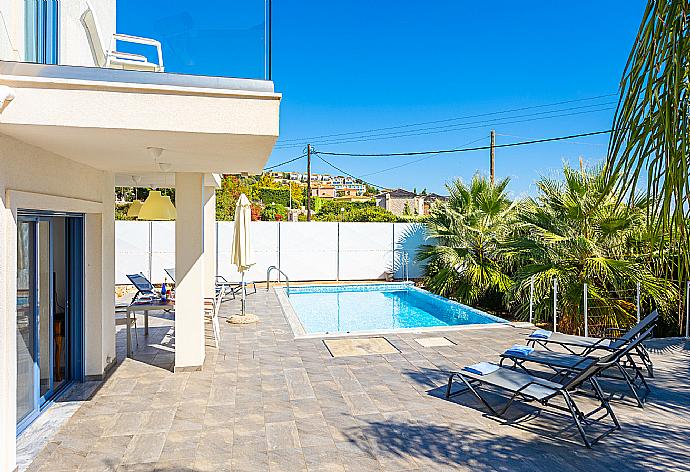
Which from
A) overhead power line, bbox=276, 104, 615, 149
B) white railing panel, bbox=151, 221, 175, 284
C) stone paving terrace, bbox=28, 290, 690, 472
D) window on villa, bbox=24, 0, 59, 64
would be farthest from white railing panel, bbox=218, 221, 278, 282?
window on villa, bbox=24, 0, 59, 64

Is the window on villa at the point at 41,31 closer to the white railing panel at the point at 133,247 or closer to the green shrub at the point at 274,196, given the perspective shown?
the white railing panel at the point at 133,247

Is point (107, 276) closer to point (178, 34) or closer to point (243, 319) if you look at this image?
point (243, 319)

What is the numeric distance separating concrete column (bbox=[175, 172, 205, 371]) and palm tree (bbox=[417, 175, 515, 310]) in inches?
342

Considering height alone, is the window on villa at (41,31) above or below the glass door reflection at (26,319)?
above

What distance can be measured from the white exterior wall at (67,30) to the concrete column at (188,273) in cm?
214

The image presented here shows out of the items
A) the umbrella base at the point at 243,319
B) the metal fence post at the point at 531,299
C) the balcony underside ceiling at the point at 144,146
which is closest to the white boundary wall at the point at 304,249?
the umbrella base at the point at 243,319

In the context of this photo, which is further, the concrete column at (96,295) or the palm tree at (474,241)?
the palm tree at (474,241)

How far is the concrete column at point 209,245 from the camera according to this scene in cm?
1208

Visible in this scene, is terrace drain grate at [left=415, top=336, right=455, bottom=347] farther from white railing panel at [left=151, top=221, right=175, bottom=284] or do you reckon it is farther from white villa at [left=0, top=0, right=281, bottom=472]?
white railing panel at [left=151, top=221, right=175, bottom=284]

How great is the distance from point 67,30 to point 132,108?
3.03m

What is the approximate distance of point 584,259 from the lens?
408 inches

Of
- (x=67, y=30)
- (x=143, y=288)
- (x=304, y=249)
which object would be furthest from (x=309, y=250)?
(x=67, y=30)

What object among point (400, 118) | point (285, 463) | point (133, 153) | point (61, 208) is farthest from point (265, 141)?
point (400, 118)

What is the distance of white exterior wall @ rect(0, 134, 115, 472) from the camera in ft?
13.8
